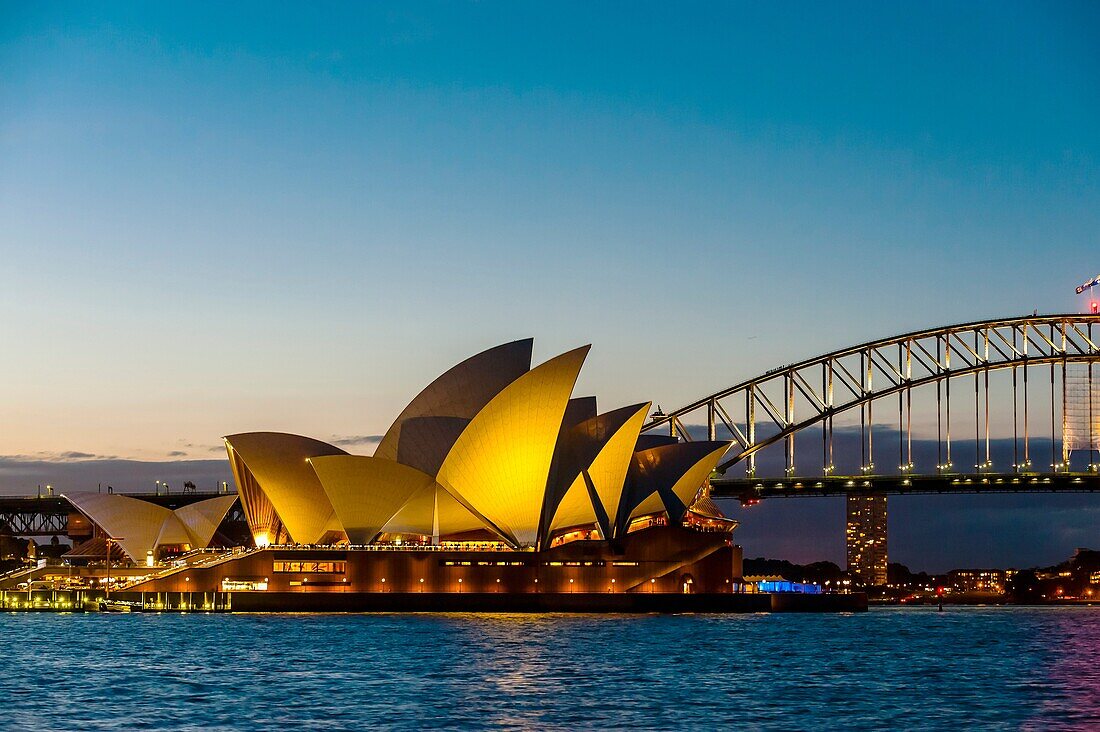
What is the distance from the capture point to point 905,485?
11569 cm

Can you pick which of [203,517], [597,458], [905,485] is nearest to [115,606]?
[203,517]

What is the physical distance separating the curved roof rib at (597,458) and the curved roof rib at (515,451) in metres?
1.98

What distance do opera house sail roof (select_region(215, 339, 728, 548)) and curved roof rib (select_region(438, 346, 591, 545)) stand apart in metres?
0.09

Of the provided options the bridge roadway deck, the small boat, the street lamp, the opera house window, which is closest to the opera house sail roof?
the opera house window

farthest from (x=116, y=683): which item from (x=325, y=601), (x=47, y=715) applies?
(x=325, y=601)

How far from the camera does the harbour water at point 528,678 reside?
36.9m

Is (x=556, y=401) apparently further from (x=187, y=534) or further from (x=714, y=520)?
(x=187, y=534)

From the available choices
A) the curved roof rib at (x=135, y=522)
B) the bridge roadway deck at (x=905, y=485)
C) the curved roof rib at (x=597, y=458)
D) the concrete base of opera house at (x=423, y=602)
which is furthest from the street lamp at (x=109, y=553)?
the bridge roadway deck at (x=905, y=485)

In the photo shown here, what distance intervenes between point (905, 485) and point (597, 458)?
121 feet

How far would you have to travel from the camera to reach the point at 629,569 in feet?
311

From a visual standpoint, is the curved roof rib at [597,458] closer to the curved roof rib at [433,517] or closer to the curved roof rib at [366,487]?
the curved roof rib at [433,517]

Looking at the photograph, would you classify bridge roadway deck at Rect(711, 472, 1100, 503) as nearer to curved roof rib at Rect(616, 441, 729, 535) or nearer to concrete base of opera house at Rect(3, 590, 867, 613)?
curved roof rib at Rect(616, 441, 729, 535)

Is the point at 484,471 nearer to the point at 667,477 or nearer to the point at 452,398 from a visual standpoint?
the point at 452,398

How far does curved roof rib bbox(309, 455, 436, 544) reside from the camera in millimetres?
89188
